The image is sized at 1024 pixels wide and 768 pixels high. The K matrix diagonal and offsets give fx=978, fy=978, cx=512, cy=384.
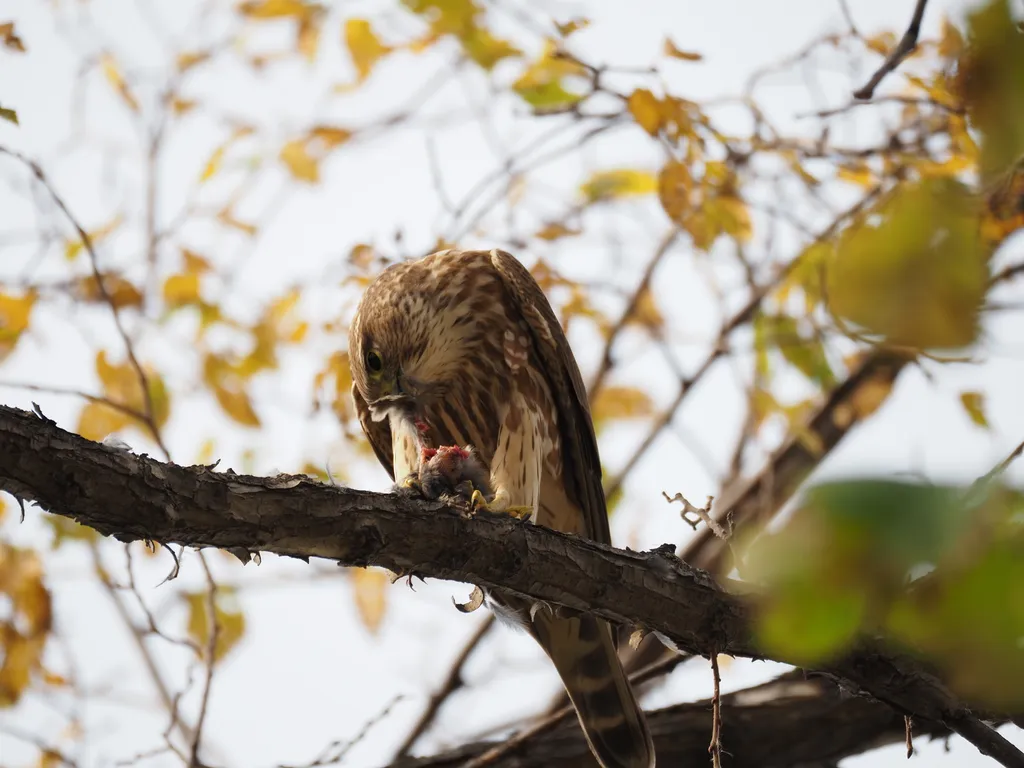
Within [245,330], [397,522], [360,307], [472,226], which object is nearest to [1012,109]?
[397,522]

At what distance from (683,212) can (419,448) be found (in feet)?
4.46

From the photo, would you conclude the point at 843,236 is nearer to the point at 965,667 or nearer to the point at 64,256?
the point at 965,667

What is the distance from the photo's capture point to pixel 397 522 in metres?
2.47

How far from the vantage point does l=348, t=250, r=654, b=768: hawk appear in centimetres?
384

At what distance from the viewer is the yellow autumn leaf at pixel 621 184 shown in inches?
184

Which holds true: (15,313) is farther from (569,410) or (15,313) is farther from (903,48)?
(903,48)

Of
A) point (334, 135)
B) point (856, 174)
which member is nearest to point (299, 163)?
point (334, 135)

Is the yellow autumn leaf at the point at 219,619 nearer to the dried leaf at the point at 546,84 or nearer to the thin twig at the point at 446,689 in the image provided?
the thin twig at the point at 446,689

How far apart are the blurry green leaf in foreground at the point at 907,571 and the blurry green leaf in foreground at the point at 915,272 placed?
134mm

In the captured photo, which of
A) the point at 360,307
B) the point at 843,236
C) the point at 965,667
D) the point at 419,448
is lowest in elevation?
the point at 965,667

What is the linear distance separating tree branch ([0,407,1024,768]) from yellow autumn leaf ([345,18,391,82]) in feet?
8.28

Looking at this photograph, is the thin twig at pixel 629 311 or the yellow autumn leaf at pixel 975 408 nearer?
the yellow autumn leaf at pixel 975 408

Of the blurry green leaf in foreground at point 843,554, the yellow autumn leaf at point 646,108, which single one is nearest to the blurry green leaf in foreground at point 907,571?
the blurry green leaf in foreground at point 843,554

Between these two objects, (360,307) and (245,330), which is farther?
(245,330)
